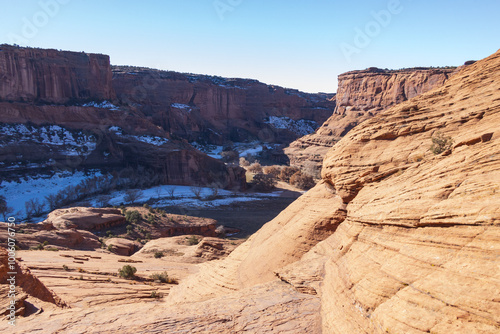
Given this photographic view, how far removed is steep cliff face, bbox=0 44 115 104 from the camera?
48.7m

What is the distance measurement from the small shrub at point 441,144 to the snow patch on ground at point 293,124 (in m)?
84.3

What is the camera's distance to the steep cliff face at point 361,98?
58.8 m

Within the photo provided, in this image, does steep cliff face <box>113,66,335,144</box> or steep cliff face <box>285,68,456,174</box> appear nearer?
steep cliff face <box>285,68,456,174</box>

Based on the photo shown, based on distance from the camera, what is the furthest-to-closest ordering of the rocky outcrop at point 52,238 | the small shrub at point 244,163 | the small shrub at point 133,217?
the small shrub at point 244,163, the small shrub at point 133,217, the rocky outcrop at point 52,238

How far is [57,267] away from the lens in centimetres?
1148

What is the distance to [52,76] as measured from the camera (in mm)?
52281

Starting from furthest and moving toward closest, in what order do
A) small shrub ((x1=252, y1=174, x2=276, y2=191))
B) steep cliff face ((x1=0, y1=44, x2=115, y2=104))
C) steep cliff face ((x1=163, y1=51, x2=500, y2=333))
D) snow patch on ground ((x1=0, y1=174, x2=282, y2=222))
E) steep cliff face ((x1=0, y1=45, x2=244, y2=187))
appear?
steep cliff face ((x1=0, y1=44, x2=115, y2=104)), small shrub ((x1=252, y1=174, x2=276, y2=191)), steep cliff face ((x1=0, y1=45, x2=244, y2=187)), snow patch on ground ((x1=0, y1=174, x2=282, y2=222)), steep cliff face ((x1=163, y1=51, x2=500, y2=333))

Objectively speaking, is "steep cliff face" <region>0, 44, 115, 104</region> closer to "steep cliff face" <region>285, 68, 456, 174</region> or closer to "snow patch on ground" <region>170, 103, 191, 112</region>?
"snow patch on ground" <region>170, 103, 191, 112</region>

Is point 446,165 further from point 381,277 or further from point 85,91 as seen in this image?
point 85,91

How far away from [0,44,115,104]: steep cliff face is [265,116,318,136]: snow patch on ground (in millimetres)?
47018

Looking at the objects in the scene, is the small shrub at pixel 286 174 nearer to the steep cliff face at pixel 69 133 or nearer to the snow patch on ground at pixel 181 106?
the steep cliff face at pixel 69 133

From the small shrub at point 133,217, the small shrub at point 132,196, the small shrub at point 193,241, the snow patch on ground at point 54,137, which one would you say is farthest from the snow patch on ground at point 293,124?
the small shrub at point 193,241

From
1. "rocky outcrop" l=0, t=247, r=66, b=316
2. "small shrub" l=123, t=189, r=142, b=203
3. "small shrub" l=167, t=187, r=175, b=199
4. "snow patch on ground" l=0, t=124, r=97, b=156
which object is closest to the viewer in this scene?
"rocky outcrop" l=0, t=247, r=66, b=316

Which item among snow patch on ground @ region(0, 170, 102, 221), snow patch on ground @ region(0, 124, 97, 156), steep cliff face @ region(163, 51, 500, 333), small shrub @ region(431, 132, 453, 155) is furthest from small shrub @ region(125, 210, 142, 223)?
small shrub @ region(431, 132, 453, 155)
